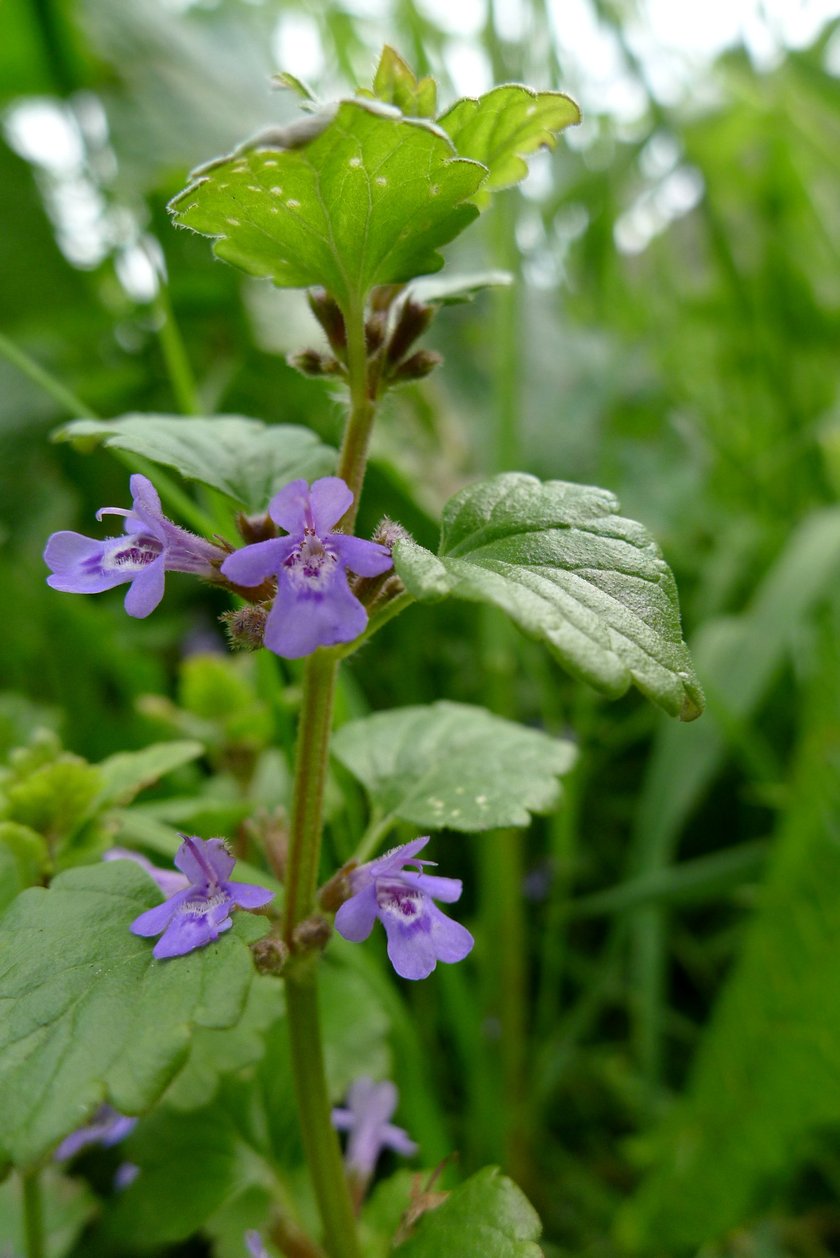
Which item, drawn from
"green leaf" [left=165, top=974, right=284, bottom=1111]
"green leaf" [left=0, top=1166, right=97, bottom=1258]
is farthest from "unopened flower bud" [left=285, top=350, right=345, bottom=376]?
"green leaf" [left=0, top=1166, right=97, bottom=1258]

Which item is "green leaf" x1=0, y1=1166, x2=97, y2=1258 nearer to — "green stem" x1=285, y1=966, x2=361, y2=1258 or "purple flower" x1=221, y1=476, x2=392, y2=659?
"green stem" x1=285, y1=966, x2=361, y2=1258

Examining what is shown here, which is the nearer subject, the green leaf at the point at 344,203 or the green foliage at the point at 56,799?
the green leaf at the point at 344,203

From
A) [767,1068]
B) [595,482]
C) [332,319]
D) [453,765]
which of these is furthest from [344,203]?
[595,482]

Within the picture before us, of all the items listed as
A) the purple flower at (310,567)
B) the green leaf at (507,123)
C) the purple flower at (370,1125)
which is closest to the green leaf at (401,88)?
the green leaf at (507,123)

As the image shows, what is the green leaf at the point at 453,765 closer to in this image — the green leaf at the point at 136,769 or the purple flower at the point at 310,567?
the green leaf at the point at 136,769

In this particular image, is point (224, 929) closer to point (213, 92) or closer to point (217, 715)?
point (217, 715)

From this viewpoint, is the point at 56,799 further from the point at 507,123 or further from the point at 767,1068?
the point at 767,1068
